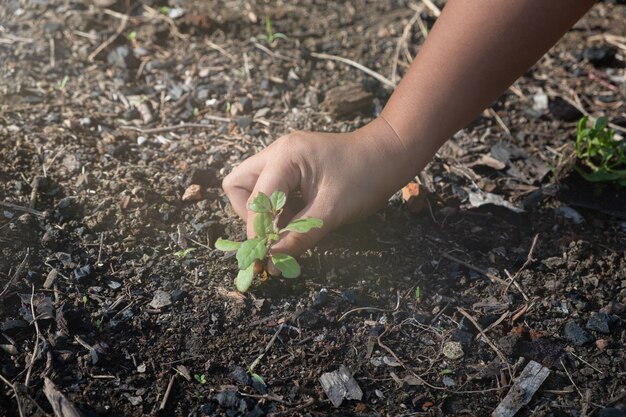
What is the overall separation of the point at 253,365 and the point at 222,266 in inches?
18.3

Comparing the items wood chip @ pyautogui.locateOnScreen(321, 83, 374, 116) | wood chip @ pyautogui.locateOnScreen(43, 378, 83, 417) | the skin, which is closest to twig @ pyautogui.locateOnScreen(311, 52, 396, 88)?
wood chip @ pyautogui.locateOnScreen(321, 83, 374, 116)

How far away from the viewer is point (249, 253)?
216 centimetres

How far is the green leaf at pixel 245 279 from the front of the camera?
2219 millimetres

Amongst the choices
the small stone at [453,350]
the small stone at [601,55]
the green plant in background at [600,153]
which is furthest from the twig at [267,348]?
the small stone at [601,55]

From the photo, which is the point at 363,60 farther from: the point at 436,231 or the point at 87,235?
the point at 87,235

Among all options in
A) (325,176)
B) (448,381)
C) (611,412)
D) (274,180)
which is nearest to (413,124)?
Answer: (325,176)

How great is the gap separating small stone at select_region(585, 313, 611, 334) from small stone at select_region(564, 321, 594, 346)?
0.13 ft

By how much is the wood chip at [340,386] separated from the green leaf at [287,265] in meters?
0.35

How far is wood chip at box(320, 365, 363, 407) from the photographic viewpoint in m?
2.11

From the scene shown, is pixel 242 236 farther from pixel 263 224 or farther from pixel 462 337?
pixel 462 337

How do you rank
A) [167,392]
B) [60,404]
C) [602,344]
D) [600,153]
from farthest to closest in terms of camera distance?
1. [600,153]
2. [602,344]
3. [167,392]
4. [60,404]

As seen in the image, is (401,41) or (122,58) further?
(401,41)

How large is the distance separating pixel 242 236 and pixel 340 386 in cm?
75

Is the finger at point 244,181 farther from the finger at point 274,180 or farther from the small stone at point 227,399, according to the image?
the small stone at point 227,399
